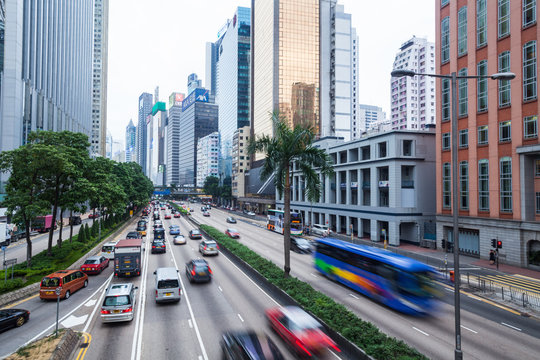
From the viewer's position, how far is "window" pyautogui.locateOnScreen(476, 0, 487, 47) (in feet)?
117

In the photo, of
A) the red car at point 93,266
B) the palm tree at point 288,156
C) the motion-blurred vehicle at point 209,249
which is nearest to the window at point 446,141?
the palm tree at point 288,156

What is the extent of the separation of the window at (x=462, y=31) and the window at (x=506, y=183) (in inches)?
560

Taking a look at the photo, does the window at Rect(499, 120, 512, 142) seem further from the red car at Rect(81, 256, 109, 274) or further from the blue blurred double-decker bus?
the red car at Rect(81, 256, 109, 274)

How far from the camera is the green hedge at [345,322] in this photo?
1207 cm

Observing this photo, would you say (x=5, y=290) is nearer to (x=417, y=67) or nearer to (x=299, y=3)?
(x=299, y=3)

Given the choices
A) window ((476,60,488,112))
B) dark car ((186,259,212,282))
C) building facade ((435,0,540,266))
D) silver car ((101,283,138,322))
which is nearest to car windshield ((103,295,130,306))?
silver car ((101,283,138,322))

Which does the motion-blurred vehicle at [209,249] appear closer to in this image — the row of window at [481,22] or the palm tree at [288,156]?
the palm tree at [288,156]

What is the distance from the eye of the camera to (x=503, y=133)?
110ft

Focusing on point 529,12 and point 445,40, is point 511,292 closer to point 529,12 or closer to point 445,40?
point 529,12

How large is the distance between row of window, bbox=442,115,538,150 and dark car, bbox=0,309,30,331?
42.0 metres

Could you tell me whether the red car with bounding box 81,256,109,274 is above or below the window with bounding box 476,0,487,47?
below

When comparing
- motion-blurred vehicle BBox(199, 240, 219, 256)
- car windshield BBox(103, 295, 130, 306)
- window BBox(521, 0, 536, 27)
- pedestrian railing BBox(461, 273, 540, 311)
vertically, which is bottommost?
pedestrian railing BBox(461, 273, 540, 311)

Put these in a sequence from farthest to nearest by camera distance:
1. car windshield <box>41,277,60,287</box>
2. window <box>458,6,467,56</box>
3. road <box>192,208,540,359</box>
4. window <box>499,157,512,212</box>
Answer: window <box>458,6,467,56</box> < window <box>499,157,512,212</box> < car windshield <box>41,277,60,287</box> < road <box>192,208,540,359</box>

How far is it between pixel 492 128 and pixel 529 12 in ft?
36.8
